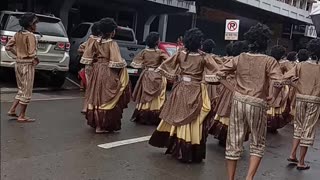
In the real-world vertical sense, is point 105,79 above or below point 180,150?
above

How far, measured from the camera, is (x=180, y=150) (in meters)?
6.02

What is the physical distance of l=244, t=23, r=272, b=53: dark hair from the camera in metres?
4.96

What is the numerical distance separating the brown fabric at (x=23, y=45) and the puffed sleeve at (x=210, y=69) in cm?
294

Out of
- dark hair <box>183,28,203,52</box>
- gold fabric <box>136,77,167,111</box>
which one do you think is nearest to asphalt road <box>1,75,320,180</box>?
gold fabric <box>136,77,167,111</box>

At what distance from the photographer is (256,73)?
4883mm

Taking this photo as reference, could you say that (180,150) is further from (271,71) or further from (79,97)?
(79,97)

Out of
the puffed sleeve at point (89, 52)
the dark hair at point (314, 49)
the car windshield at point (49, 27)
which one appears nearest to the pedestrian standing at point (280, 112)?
the dark hair at point (314, 49)

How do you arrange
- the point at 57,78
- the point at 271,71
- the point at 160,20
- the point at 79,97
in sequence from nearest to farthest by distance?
the point at 271,71
the point at 79,97
the point at 57,78
the point at 160,20

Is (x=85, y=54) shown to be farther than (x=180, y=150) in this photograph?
Yes

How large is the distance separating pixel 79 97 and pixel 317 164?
19.8 feet

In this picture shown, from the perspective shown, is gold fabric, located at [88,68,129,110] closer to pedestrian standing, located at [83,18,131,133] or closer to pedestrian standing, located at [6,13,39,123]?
→ pedestrian standing, located at [83,18,131,133]

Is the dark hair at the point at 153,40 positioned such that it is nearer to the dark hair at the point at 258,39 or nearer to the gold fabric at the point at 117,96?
the gold fabric at the point at 117,96

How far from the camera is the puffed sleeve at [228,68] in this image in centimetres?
506

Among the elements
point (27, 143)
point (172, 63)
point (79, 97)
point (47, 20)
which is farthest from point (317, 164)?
point (47, 20)
